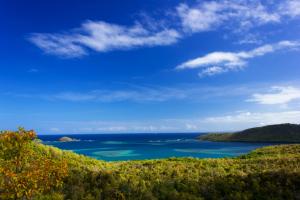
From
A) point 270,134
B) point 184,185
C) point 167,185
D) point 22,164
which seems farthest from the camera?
point 270,134

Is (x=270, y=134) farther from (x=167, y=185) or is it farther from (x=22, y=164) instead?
(x=22, y=164)

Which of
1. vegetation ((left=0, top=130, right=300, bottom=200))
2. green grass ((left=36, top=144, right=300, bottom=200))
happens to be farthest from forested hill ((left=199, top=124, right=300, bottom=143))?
vegetation ((left=0, top=130, right=300, bottom=200))

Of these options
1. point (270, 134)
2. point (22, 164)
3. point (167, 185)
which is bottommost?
point (167, 185)

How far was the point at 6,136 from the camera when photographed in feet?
41.3

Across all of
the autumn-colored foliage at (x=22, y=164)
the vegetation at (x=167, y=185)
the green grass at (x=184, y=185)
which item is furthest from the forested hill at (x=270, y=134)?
the autumn-colored foliage at (x=22, y=164)

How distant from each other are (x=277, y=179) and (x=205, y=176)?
4.66 m

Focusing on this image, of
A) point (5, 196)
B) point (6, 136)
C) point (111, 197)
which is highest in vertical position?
point (6, 136)

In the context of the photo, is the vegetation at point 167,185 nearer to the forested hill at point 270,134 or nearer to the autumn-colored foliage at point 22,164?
the autumn-colored foliage at point 22,164

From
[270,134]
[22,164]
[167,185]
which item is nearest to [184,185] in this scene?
[167,185]

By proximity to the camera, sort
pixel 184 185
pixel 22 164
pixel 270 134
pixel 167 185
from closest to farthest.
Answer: pixel 22 164, pixel 184 185, pixel 167 185, pixel 270 134

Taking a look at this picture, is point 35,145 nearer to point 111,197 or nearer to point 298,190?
point 111,197

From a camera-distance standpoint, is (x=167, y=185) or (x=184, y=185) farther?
(x=167, y=185)

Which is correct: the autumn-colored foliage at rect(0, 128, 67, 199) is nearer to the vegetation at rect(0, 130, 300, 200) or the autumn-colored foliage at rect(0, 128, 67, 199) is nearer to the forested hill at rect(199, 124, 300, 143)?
the vegetation at rect(0, 130, 300, 200)

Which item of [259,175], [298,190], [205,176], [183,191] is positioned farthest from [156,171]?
[298,190]
